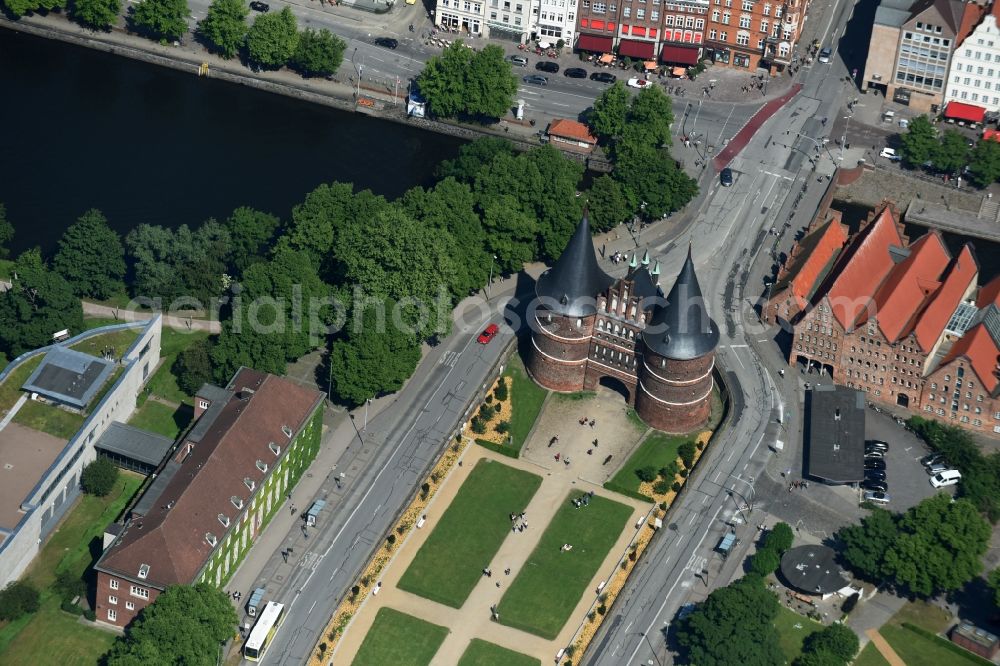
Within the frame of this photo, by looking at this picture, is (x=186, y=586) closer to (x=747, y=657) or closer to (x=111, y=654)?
(x=111, y=654)

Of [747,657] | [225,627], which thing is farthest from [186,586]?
[747,657]

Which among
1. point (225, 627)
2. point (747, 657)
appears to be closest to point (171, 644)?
point (225, 627)

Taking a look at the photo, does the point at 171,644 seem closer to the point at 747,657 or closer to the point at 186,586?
the point at 186,586

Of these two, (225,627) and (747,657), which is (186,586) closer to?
(225,627)

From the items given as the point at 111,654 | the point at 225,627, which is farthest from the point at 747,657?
the point at 111,654
